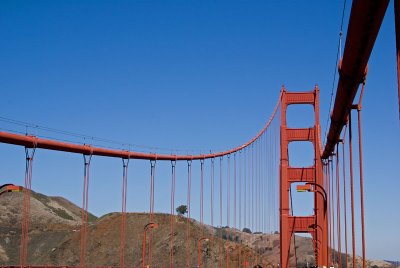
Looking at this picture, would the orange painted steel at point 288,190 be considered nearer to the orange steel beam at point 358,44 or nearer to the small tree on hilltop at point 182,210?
the orange steel beam at point 358,44

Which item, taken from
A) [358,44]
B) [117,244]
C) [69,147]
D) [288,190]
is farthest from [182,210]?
[358,44]

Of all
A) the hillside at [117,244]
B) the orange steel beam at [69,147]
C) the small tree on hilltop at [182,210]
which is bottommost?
the hillside at [117,244]

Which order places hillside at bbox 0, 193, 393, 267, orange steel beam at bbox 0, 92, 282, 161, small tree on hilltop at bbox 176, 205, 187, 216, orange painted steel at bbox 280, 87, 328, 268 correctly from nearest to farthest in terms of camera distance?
orange steel beam at bbox 0, 92, 282, 161 → orange painted steel at bbox 280, 87, 328, 268 → hillside at bbox 0, 193, 393, 267 → small tree on hilltop at bbox 176, 205, 187, 216

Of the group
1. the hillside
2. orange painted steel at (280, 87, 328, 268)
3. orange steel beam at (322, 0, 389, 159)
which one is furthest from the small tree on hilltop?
orange steel beam at (322, 0, 389, 159)

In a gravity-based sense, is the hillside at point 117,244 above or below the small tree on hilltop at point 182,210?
below

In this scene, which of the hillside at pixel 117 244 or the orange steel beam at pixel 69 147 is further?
the hillside at pixel 117 244

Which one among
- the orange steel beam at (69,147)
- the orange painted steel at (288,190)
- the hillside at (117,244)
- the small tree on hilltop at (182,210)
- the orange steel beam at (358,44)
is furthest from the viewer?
the small tree on hilltop at (182,210)

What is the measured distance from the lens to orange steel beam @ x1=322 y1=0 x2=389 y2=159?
35.5ft

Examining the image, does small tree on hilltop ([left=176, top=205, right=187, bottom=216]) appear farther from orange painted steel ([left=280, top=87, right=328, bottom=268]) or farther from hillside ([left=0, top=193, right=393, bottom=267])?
orange painted steel ([left=280, top=87, right=328, bottom=268])

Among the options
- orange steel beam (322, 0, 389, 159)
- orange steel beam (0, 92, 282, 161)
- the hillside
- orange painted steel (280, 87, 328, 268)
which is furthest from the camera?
the hillside

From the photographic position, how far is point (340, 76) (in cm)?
1571

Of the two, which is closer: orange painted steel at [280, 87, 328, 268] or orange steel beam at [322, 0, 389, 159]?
orange steel beam at [322, 0, 389, 159]

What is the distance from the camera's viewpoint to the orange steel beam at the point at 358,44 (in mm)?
10828

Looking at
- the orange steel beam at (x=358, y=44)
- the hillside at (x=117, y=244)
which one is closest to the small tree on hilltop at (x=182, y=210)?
the hillside at (x=117, y=244)
